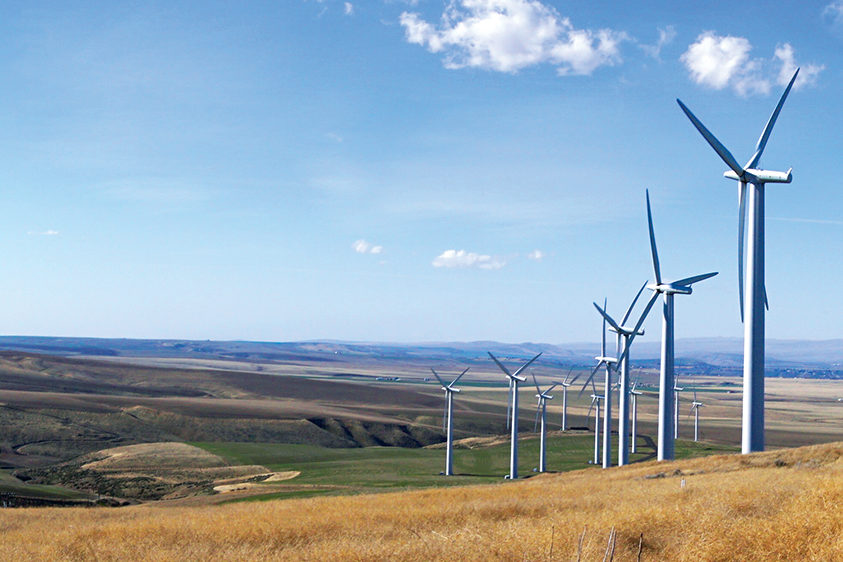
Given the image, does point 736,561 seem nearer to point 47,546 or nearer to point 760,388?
point 47,546

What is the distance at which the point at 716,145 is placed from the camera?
31109 mm

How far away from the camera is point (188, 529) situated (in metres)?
18.8

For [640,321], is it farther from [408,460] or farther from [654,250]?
[408,460]

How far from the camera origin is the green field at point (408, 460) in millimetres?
60719

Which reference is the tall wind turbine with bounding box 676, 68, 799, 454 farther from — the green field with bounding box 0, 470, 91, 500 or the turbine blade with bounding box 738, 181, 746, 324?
the green field with bounding box 0, 470, 91, 500

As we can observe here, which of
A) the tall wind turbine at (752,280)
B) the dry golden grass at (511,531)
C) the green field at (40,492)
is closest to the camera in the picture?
the dry golden grass at (511,531)

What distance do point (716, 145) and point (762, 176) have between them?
210 cm

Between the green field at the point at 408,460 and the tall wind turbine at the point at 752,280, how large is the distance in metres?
27.2

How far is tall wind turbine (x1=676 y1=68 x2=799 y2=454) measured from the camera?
2866 centimetres

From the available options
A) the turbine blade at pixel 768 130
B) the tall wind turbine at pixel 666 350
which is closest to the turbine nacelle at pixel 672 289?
the tall wind turbine at pixel 666 350

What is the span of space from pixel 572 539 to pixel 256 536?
702cm

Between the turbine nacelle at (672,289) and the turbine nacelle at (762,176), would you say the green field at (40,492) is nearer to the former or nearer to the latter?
the turbine nacelle at (672,289)

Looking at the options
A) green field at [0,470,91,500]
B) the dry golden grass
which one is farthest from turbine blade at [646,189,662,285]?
green field at [0,470,91,500]

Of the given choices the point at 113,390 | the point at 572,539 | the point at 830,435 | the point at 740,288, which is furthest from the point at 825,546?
the point at 113,390
